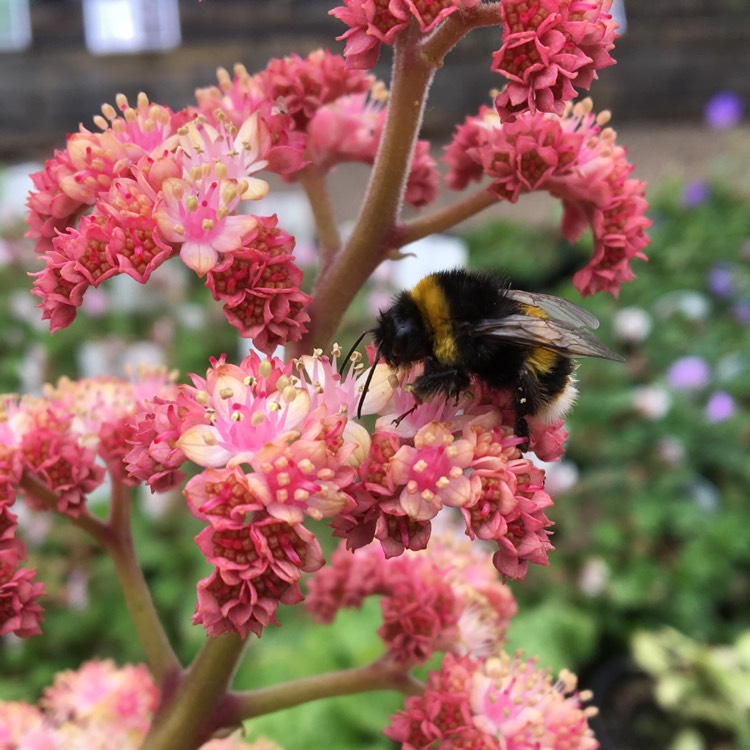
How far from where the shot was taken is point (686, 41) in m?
4.23

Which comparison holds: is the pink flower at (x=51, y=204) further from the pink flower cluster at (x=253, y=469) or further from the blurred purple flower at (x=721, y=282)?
the blurred purple flower at (x=721, y=282)

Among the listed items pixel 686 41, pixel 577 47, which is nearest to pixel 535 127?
pixel 577 47

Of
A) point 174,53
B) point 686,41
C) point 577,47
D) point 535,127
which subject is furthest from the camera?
point 686,41

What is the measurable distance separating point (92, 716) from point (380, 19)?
3.12ft

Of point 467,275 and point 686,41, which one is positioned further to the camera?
point 686,41

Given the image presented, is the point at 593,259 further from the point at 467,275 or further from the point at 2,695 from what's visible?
the point at 2,695

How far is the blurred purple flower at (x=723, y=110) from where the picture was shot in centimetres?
396

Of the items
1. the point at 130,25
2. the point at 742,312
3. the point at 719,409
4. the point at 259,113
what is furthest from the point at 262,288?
the point at 130,25

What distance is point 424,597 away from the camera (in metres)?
0.98

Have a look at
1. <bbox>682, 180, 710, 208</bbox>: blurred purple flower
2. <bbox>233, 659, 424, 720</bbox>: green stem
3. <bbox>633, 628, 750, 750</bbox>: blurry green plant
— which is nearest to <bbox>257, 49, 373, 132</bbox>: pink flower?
<bbox>233, 659, 424, 720</bbox>: green stem

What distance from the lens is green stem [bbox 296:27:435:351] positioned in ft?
2.44

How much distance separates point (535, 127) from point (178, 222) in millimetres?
345

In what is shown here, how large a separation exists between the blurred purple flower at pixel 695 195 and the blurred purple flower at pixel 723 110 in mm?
347

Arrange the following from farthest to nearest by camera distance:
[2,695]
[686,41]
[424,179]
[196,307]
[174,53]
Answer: [686,41] → [174,53] → [196,307] → [2,695] → [424,179]
